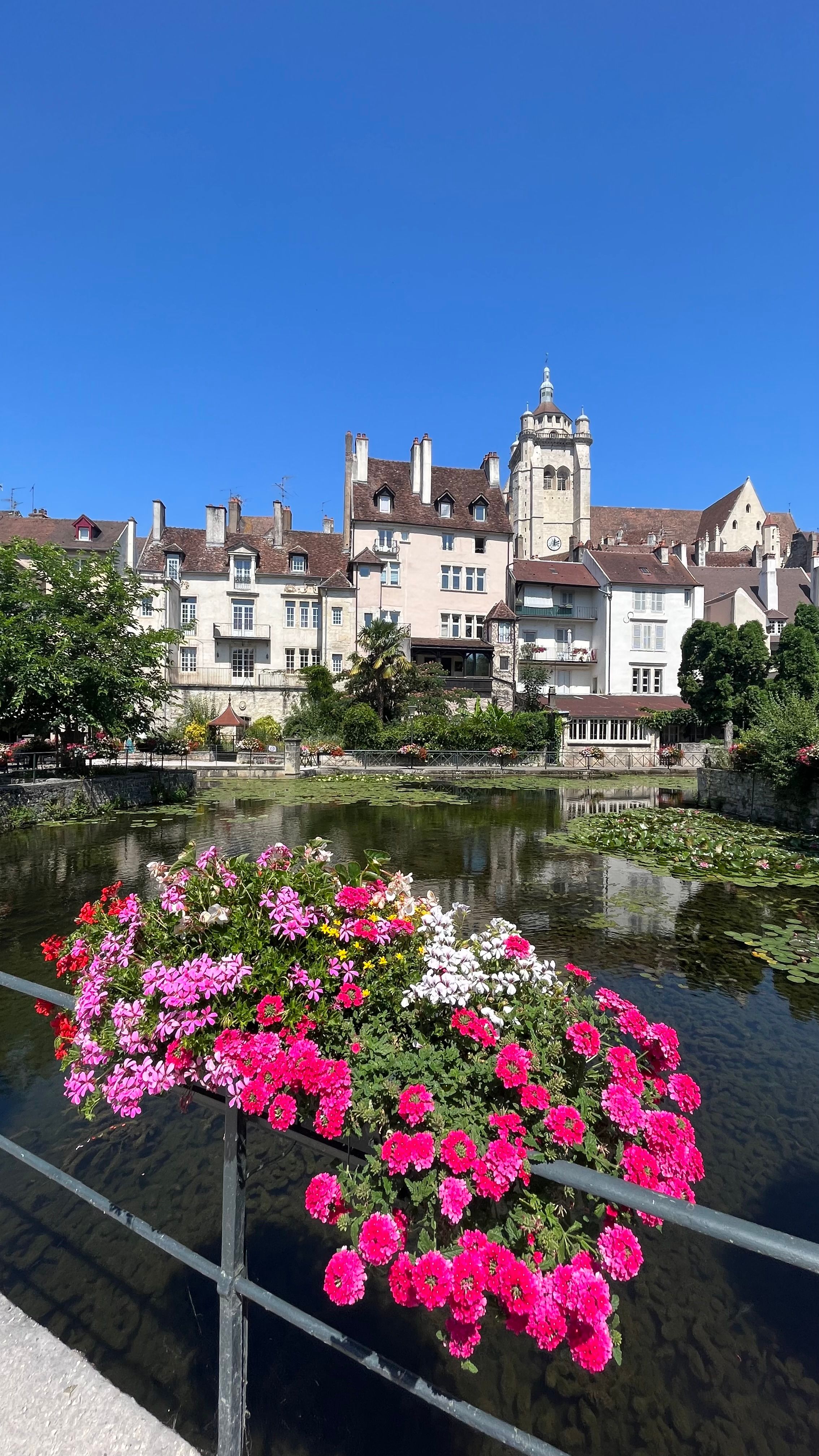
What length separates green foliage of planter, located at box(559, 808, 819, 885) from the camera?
12281 millimetres

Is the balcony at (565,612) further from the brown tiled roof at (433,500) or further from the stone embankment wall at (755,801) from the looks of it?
the stone embankment wall at (755,801)

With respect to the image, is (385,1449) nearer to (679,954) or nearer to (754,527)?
(679,954)

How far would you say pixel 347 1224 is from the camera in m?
1.90

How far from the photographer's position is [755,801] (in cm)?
1814

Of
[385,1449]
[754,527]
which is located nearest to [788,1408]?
[385,1449]

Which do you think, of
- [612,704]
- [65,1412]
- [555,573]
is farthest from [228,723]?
[65,1412]

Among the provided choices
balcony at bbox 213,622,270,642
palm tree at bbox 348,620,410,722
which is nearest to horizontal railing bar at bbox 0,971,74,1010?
palm tree at bbox 348,620,410,722

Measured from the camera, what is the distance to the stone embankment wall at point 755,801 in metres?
15.8

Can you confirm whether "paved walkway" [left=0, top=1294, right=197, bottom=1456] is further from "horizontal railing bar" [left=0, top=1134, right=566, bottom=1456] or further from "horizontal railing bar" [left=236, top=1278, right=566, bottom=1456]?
"horizontal railing bar" [left=236, top=1278, right=566, bottom=1456]

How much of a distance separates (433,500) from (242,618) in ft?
52.2

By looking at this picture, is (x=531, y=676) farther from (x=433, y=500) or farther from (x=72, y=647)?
(x=72, y=647)

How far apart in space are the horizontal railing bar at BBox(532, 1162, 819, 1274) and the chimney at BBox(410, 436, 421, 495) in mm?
49792

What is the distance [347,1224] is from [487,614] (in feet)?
151

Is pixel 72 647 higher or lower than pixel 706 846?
higher
